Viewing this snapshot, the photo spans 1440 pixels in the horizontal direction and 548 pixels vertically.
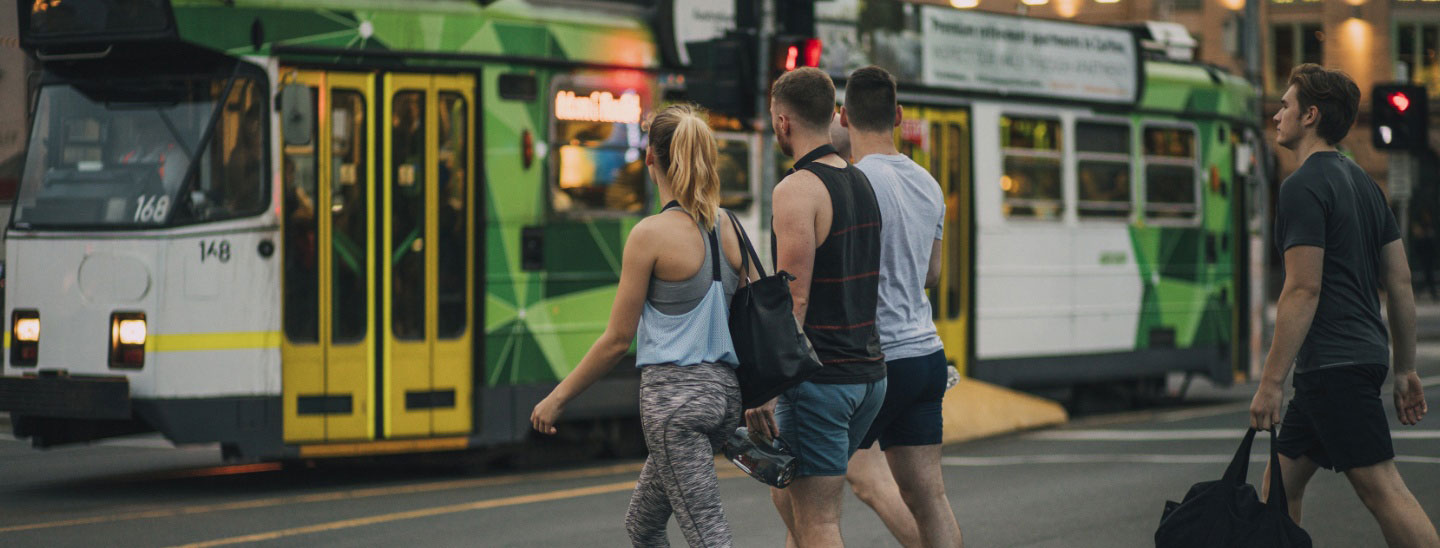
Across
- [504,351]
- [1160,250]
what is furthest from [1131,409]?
[504,351]

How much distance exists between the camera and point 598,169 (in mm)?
10750

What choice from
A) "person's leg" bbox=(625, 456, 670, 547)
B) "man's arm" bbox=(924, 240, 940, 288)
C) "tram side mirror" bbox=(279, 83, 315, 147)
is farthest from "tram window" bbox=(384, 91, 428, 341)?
"person's leg" bbox=(625, 456, 670, 547)

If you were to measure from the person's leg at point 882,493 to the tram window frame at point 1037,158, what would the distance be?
25.2 feet

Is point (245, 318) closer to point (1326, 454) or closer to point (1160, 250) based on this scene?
point (1326, 454)

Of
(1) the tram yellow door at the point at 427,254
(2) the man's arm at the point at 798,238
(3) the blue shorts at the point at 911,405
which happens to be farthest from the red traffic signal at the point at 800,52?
(2) the man's arm at the point at 798,238

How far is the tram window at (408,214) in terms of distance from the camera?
32.9 feet

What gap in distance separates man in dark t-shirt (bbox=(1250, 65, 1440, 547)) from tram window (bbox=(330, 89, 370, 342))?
18.8ft

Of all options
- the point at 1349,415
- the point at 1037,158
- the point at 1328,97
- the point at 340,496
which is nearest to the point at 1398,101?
the point at 1037,158

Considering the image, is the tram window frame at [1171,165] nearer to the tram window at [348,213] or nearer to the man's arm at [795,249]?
the tram window at [348,213]

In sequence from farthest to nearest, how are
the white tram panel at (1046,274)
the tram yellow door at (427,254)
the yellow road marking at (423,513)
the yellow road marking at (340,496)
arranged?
1. the white tram panel at (1046,274)
2. the tram yellow door at (427,254)
3. the yellow road marking at (340,496)
4. the yellow road marking at (423,513)

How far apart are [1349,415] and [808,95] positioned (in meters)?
1.88

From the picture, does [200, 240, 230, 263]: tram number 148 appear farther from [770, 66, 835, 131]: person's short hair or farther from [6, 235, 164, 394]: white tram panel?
[770, 66, 835, 131]: person's short hair

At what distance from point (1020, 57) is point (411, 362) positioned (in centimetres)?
585

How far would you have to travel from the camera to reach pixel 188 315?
952 centimetres
